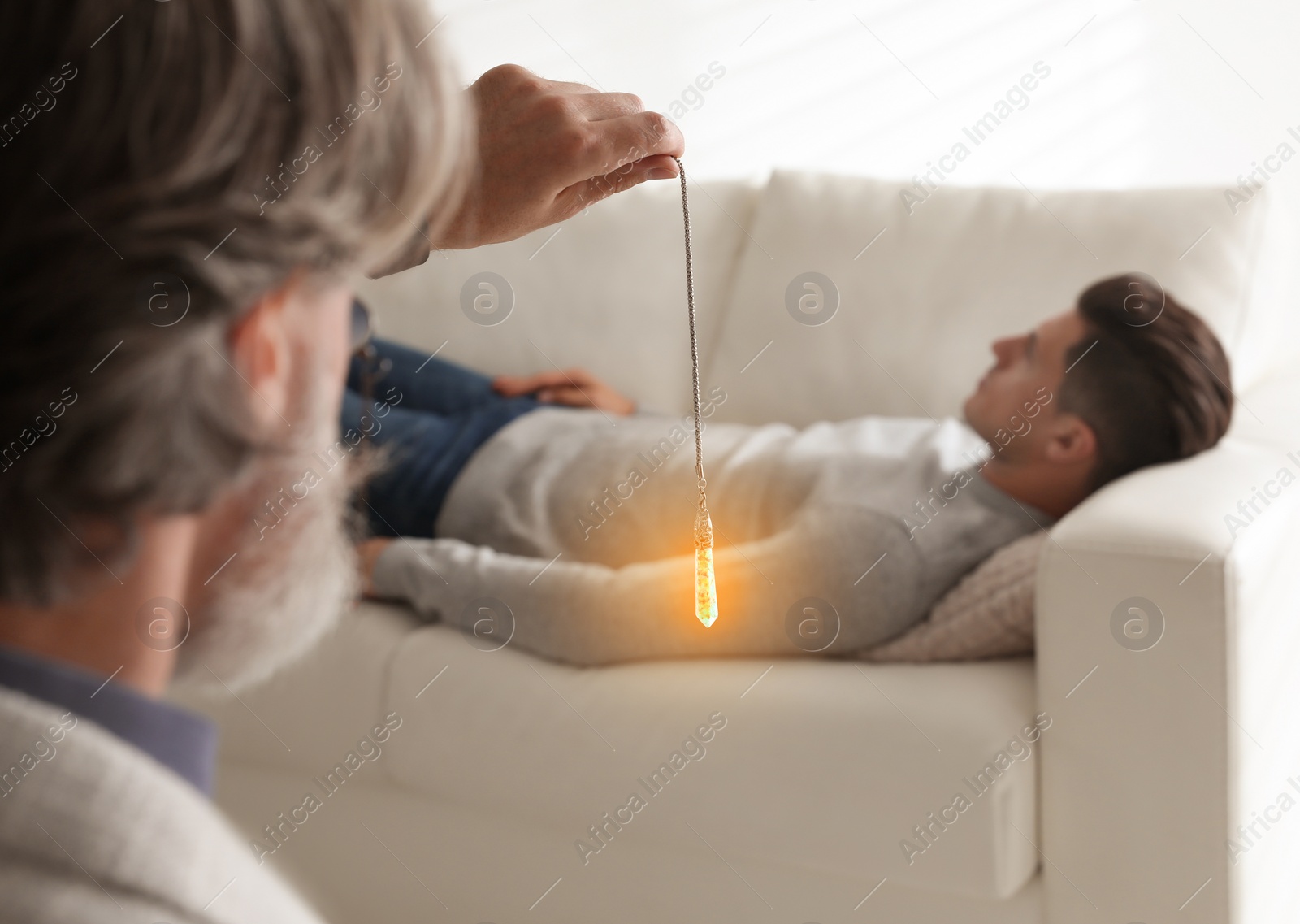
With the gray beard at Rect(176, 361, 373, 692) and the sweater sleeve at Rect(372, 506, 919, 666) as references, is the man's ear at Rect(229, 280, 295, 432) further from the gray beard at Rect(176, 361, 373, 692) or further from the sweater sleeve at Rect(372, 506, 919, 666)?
the sweater sleeve at Rect(372, 506, 919, 666)

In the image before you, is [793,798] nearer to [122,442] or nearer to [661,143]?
[661,143]

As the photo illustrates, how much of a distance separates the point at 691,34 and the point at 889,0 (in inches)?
17.7

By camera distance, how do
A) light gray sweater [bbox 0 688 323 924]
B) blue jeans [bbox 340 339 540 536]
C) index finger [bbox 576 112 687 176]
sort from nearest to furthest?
1. light gray sweater [bbox 0 688 323 924]
2. index finger [bbox 576 112 687 176]
3. blue jeans [bbox 340 339 540 536]

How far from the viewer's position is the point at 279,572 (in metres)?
0.53

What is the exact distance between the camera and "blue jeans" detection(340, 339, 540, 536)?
6.03 ft

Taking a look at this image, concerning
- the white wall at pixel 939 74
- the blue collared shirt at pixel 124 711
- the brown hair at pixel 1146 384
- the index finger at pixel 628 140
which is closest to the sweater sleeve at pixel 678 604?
the brown hair at pixel 1146 384

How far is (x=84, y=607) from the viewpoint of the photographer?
1.44 feet

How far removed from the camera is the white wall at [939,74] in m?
2.17

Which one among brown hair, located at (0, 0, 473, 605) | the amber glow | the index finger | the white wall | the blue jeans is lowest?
the white wall

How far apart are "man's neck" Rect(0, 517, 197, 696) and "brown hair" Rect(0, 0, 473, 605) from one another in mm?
10

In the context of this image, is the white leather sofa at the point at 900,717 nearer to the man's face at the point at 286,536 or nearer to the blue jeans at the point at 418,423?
the blue jeans at the point at 418,423

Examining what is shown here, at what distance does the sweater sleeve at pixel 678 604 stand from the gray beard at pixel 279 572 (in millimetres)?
852

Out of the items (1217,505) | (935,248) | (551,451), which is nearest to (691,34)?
(935,248)

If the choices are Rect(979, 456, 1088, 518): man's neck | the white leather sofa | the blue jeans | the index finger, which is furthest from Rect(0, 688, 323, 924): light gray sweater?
the blue jeans
